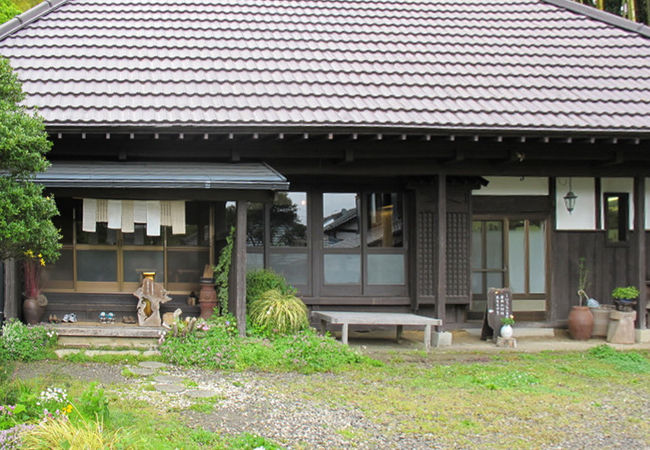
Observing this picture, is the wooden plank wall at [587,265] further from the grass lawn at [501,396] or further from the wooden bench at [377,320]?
the wooden bench at [377,320]

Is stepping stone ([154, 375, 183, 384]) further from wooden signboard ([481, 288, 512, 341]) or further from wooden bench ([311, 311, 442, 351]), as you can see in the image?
wooden signboard ([481, 288, 512, 341])

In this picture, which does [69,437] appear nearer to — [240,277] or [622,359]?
[240,277]

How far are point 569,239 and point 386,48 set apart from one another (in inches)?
193

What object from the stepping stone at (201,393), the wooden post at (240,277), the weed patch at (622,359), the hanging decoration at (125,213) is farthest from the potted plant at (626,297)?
the hanging decoration at (125,213)

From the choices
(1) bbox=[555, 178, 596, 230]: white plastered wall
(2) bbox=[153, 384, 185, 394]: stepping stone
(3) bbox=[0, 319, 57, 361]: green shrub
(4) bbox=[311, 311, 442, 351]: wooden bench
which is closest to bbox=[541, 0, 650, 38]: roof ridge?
(1) bbox=[555, 178, 596, 230]: white plastered wall

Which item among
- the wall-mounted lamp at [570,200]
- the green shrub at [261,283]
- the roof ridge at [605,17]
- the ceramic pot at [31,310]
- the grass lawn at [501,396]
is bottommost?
the grass lawn at [501,396]

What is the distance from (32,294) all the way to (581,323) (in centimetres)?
879

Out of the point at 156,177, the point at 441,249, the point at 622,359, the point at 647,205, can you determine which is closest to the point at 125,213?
the point at 156,177

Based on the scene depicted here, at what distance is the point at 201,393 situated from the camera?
6.89 metres

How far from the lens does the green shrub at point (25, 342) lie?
8312 millimetres

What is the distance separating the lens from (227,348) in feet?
27.7

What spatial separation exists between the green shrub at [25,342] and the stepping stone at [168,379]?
1961mm

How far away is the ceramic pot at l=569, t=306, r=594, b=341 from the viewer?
35.2 ft

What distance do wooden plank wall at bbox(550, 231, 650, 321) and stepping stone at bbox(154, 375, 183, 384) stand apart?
23.2 feet
